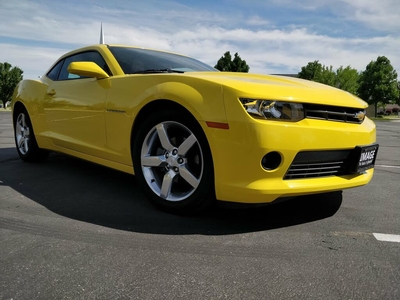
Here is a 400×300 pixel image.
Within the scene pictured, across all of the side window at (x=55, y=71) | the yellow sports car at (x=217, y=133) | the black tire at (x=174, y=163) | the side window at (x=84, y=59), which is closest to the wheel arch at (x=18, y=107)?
the side window at (x=55, y=71)

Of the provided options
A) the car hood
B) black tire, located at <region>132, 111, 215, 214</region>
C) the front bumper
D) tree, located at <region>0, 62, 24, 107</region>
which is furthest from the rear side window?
tree, located at <region>0, 62, 24, 107</region>

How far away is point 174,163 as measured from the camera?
8.85ft

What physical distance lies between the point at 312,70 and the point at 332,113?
177 ft

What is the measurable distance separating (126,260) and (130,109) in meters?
1.34

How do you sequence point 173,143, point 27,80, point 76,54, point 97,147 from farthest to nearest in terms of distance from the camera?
1. point 27,80
2. point 76,54
3. point 97,147
4. point 173,143

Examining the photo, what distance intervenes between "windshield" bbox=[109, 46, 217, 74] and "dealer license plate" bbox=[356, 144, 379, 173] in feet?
5.79

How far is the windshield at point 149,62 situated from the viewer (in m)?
3.35

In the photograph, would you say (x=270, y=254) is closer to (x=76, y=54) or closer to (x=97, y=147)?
(x=97, y=147)

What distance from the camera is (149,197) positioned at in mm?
2854

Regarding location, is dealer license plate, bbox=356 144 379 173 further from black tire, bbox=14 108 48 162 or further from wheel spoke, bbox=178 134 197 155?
black tire, bbox=14 108 48 162

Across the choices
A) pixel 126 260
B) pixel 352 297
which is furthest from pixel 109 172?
pixel 352 297

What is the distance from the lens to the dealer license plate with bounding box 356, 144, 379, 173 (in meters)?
2.60

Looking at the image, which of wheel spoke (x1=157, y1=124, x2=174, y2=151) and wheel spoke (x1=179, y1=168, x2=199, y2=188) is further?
wheel spoke (x1=157, y1=124, x2=174, y2=151)

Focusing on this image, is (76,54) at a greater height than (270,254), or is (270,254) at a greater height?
(76,54)
